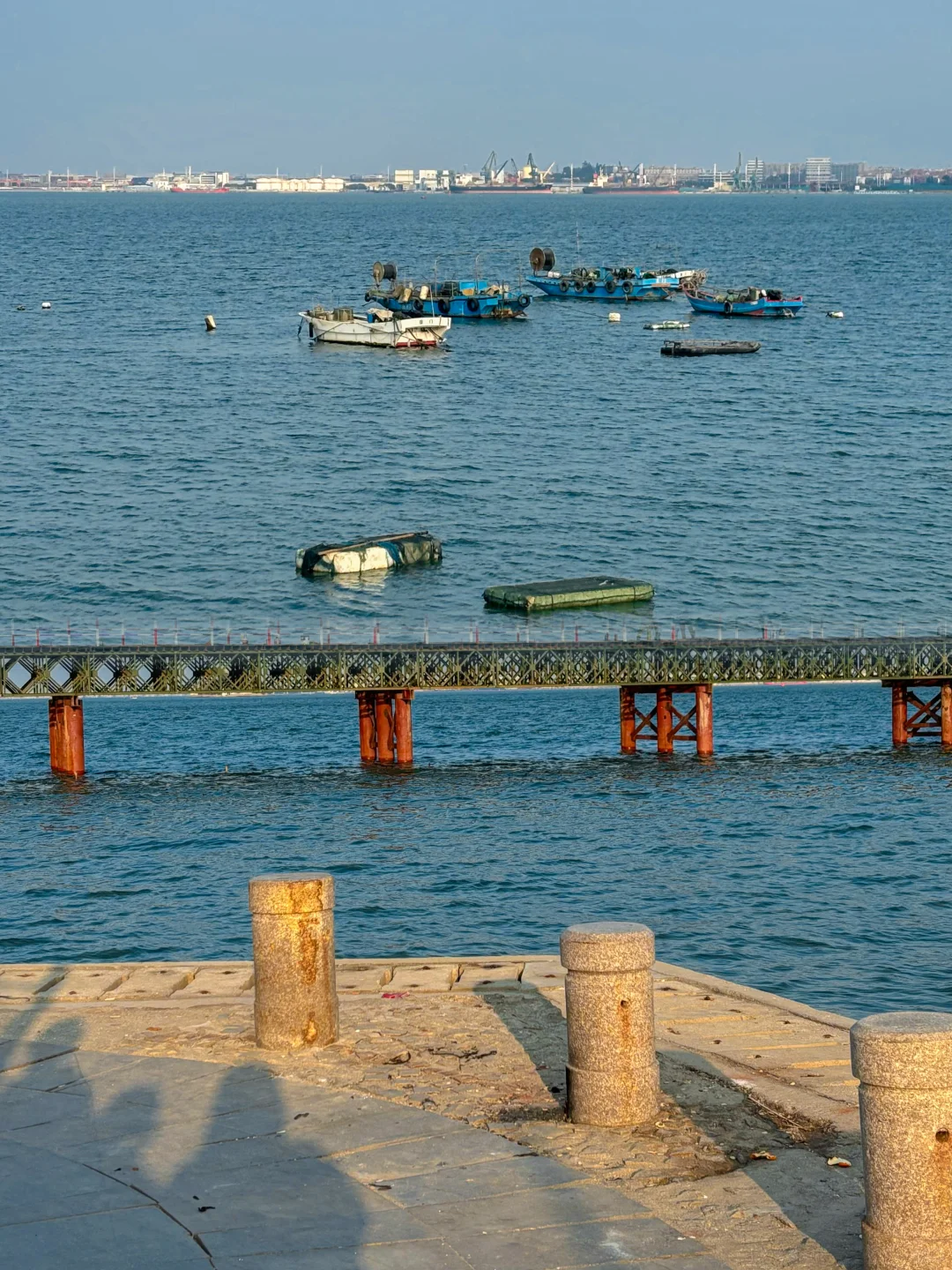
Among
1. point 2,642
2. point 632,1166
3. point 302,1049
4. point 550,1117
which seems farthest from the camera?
point 2,642

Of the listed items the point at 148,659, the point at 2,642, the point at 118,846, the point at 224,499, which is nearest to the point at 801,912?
the point at 118,846

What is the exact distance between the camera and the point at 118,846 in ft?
141

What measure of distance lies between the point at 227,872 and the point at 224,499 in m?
58.4

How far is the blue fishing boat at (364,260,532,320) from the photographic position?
182 m

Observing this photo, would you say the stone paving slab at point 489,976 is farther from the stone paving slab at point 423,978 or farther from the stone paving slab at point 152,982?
the stone paving slab at point 152,982

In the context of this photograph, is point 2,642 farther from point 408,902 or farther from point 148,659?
point 408,902

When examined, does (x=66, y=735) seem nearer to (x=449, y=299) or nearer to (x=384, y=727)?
(x=384, y=727)

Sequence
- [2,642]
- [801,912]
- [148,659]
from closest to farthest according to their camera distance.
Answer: [801,912] < [148,659] < [2,642]

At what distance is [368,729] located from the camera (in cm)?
5078

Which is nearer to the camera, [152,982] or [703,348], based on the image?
[152,982]

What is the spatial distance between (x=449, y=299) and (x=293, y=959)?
172588mm

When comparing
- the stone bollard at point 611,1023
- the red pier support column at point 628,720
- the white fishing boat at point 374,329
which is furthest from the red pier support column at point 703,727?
the white fishing boat at point 374,329

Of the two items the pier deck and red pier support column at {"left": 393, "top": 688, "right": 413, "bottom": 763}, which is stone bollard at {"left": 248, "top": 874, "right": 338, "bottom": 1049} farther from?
red pier support column at {"left": 393, "top": 688, "right": 413, "bottom": 763}

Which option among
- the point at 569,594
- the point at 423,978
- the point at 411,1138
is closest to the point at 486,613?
the point at 569,594
